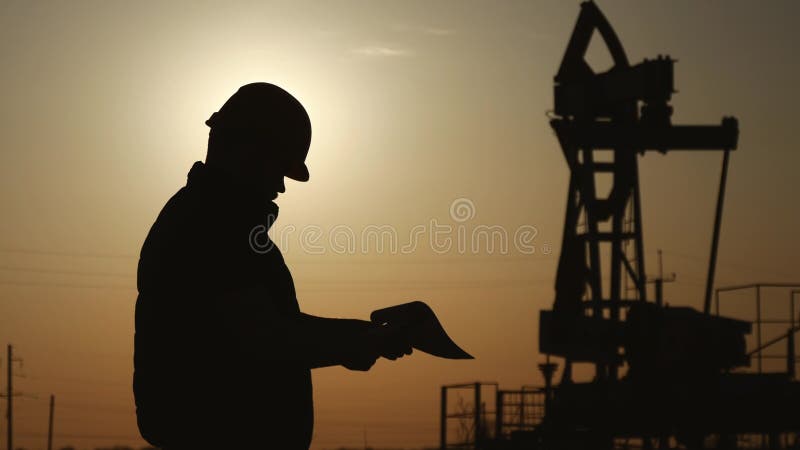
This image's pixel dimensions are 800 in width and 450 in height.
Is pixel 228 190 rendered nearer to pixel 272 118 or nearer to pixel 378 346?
pixel 272 118

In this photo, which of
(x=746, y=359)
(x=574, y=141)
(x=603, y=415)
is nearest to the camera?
(x=746, y=359)

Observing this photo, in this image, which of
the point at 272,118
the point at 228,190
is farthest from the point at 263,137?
the point at 228,190

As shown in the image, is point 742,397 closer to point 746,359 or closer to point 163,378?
point 746,359

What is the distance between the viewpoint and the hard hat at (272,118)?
11.2ft

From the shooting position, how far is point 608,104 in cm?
3178

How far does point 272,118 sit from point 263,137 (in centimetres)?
6

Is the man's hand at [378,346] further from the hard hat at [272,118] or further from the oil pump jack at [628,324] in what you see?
the oil pump jack at [628,324]

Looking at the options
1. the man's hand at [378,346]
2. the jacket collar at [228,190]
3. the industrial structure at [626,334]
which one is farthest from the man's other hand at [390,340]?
the industrial structure at [626,334]

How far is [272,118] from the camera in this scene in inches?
134

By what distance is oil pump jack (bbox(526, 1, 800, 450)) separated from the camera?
990 inches

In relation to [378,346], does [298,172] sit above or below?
above

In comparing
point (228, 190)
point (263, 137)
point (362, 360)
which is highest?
point (263, 137)

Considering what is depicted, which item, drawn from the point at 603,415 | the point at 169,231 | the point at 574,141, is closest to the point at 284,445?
the point at 169,231

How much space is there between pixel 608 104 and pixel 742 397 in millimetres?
8934
